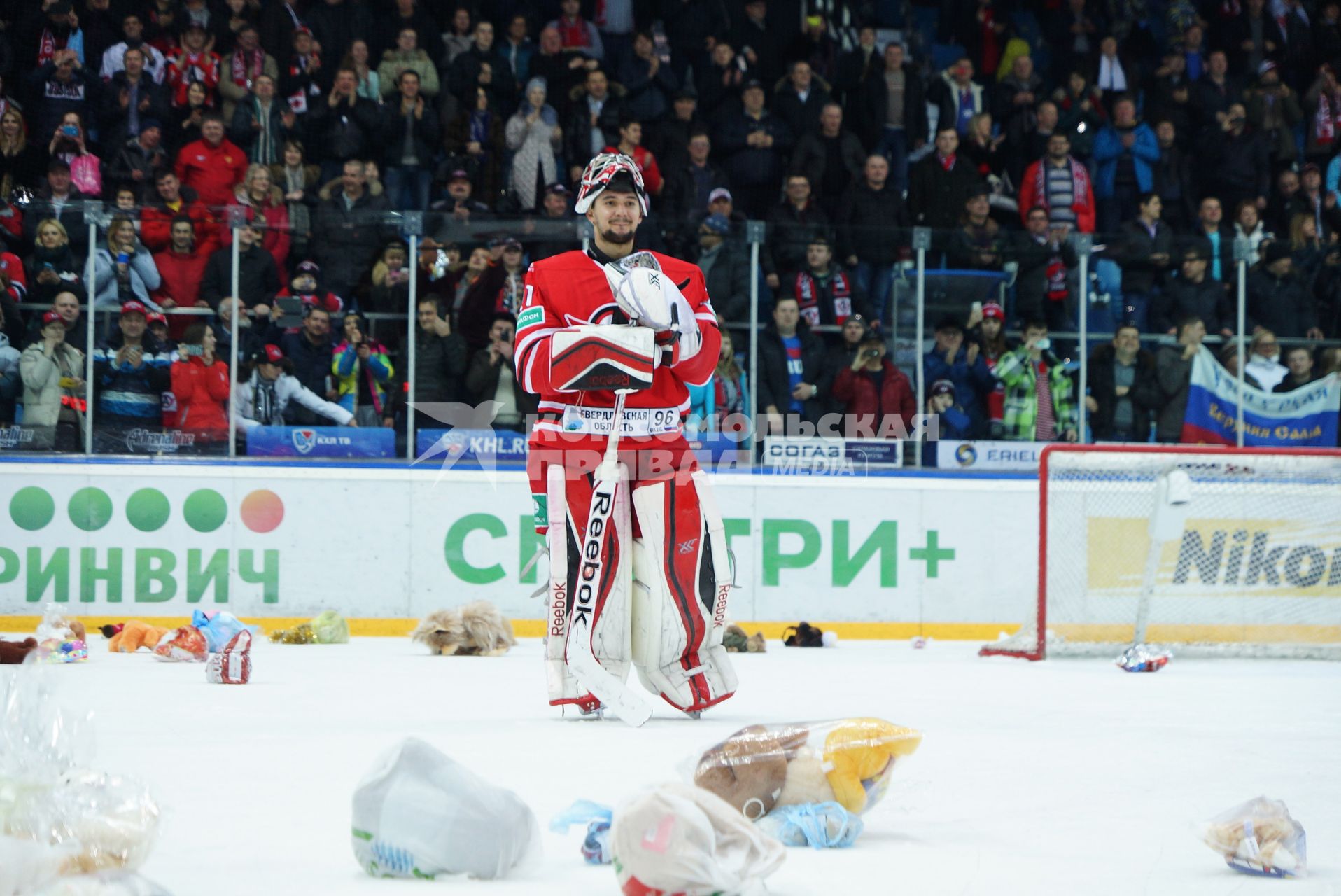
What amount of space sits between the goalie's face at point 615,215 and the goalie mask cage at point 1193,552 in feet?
11.3

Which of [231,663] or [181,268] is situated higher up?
[181,268]

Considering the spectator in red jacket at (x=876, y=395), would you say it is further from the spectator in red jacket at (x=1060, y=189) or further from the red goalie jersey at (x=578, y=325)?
the red goalie jersey at (x=578, y=325)

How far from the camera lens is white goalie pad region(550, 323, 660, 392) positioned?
4.20 metres

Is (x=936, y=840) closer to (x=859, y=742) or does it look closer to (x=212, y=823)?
(x=859, y=742)

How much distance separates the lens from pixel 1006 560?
27.2 feet

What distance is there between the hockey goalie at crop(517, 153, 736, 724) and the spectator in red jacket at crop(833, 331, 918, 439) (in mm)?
3655

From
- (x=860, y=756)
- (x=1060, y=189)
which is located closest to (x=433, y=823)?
(x=860, y=756)

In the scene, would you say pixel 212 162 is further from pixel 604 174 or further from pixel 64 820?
pixel 64 820

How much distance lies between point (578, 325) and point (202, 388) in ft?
12.7

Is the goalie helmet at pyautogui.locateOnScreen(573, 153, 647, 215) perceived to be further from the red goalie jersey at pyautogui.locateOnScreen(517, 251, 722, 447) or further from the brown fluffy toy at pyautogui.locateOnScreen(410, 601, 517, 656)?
the brown fluffy toy at pyautogui.locateOnScreen(410, 601, 517, 656)

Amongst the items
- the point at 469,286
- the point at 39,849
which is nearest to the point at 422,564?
the point at 469,286

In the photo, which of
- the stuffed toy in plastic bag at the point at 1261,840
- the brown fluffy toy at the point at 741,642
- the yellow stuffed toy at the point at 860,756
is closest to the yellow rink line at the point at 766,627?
the brown fluffy toy at the point at 741,642

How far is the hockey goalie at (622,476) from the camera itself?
4281mm

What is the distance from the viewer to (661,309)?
14.0 feet
